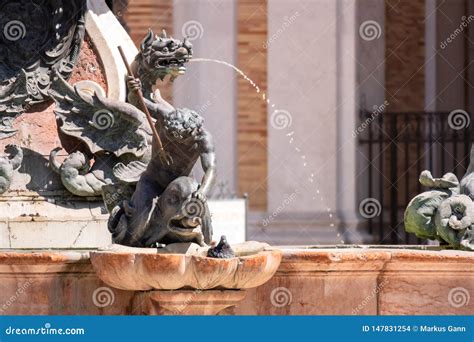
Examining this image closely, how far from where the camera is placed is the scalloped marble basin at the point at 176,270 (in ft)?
35.3

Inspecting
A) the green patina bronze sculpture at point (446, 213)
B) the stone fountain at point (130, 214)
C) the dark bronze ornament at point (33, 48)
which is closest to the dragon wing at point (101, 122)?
the stone fountain at point (130, 214)

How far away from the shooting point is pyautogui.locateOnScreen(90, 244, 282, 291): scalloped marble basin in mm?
10758

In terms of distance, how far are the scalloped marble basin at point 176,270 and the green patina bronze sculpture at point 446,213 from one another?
1815 millimetres

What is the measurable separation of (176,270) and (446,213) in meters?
2.52

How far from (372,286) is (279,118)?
11.9 m

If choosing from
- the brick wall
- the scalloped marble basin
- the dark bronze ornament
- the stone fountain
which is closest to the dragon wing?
the stone fountain

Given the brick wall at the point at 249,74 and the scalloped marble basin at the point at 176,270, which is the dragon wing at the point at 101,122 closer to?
the scalloped marble basin at the point at 176,270

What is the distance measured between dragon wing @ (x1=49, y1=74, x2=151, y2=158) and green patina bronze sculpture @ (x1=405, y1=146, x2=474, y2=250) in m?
1.91

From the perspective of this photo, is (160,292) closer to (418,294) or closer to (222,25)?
(418,294)

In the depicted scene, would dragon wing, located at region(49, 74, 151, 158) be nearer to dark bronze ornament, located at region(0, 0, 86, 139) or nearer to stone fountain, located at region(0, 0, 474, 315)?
stone fountain, located at region(0, 0, 474, 315)

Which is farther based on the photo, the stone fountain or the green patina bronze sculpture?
the green patina bronze sculpture

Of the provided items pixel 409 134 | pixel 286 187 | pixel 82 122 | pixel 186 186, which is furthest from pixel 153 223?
pixel 409 134

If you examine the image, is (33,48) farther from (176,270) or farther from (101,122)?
(176,270)

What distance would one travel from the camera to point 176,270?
35.3 feet
